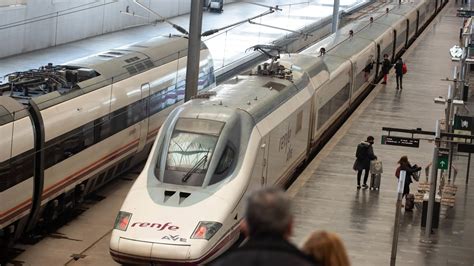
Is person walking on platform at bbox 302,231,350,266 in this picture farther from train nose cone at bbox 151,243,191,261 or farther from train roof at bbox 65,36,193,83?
train roof at bbox 65,36,193,83

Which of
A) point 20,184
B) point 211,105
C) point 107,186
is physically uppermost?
point 211,105

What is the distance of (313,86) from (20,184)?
394 inches

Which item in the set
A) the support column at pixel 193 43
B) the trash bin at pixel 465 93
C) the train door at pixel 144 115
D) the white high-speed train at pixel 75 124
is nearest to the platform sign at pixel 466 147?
Result: the support column at pixel 193 43

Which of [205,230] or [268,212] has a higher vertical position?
[268,212]

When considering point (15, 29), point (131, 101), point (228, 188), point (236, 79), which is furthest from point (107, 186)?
point (15, 29)

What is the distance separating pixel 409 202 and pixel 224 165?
19.4 feet

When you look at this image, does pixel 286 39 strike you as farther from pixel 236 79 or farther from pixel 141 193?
pixel 141 193

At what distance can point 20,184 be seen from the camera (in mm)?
18703

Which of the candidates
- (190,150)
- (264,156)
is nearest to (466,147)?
(264,156)

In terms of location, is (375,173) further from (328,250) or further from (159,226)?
(328,250)

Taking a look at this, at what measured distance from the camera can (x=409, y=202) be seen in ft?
73.8

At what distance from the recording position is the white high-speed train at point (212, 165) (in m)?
16.7

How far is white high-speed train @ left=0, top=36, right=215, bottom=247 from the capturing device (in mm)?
18797

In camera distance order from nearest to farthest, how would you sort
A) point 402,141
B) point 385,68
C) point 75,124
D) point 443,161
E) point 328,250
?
point 328,250, point 402,141, point 443,161, point 75,124, point 385,68
